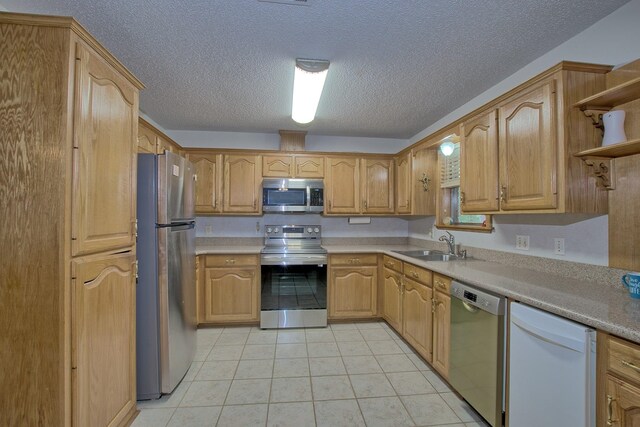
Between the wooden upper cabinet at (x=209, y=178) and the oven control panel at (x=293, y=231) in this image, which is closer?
the wooden upper cabinet at (x=209, y=178)

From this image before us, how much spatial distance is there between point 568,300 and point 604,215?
663 millimetres

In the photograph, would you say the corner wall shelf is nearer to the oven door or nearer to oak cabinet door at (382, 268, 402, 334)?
oak cabinet door at (382, 268, 402, 334)

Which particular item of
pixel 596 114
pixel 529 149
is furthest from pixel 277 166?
pixel 596 114

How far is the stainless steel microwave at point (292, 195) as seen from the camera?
3430 mm

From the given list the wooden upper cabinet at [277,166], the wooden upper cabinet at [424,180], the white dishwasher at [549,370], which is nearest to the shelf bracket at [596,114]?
the white dishwasher at [549,370]

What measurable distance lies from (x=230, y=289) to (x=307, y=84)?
7.70 ft

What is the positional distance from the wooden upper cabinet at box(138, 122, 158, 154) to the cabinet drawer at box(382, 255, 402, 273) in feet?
8.72

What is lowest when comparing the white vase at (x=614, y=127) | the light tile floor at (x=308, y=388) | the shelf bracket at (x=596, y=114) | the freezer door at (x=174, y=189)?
the light tile floor at (x=308, y=388)

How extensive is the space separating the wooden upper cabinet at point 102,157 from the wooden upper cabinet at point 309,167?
6.67ft

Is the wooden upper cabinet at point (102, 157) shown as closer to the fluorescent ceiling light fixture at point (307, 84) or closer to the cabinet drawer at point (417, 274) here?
the fluorescent ceiling light fixture at point (307, 84)

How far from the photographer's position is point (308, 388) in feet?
6.81

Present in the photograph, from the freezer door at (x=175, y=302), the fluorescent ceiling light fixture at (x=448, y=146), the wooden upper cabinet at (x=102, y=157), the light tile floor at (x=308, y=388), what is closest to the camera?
the wooden upper cabinet at (x=102, y=157)

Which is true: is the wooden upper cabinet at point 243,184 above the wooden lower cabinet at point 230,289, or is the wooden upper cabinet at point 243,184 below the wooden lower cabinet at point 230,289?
above

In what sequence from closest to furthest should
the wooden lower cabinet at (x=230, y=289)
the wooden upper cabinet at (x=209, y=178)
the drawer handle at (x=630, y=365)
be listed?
1. the drawer handle at (x=630, y=365)
2. the wooden lower cabinet at (x=230, y=289)
3. the wooden upper cabinet at (x=209, y=178)
